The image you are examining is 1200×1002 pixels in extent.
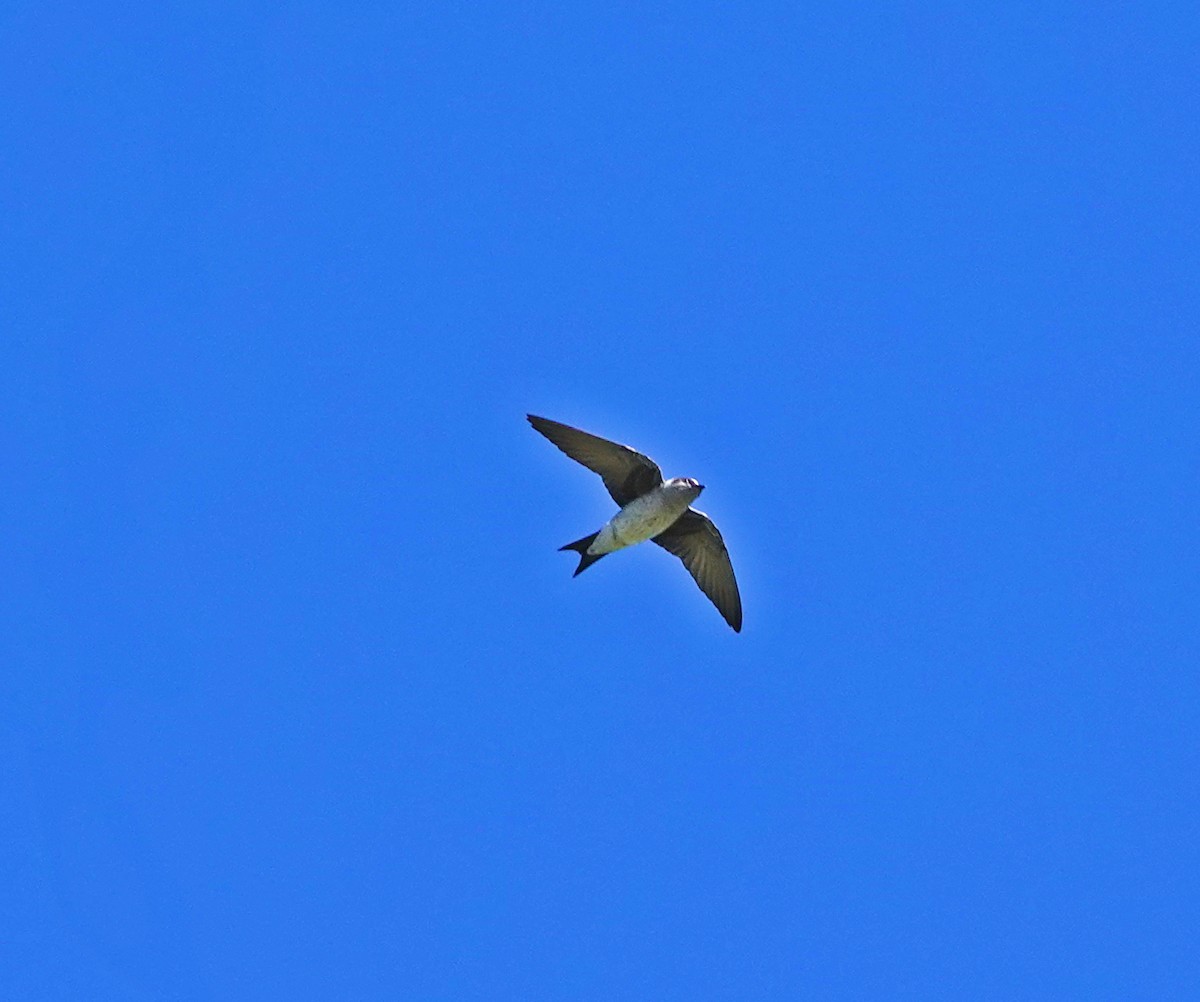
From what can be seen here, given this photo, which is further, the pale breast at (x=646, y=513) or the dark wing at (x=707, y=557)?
the dark wing at (x=707, y=557)

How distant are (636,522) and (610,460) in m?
0.62

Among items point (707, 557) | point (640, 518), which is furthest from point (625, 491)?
point (707, 557)

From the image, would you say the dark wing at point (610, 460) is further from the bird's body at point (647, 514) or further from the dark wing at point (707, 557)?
the dark wing at point (707, 557)

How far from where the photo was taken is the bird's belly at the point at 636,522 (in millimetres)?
18516

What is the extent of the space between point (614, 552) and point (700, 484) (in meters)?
1.16

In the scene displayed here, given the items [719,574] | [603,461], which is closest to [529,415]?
[603,461]

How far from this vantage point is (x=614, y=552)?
19094 mm

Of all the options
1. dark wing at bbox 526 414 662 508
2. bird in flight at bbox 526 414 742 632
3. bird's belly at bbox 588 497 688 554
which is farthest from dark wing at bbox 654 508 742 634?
dark wing at bbox 526 414 662 508

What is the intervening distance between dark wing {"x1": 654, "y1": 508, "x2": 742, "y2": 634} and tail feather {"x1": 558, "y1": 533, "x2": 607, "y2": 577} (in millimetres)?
951

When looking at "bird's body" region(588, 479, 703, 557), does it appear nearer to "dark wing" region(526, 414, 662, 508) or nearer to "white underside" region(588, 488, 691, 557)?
"white underside" region(588, 488, 691, 557)

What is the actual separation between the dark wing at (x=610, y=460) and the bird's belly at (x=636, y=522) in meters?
0.17

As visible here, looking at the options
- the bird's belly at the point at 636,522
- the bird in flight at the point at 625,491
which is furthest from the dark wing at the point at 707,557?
the bird's belly at the point at 636,522

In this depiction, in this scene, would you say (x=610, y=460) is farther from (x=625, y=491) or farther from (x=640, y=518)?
(x=640, y=518)

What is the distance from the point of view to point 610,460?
18594 millimetres
